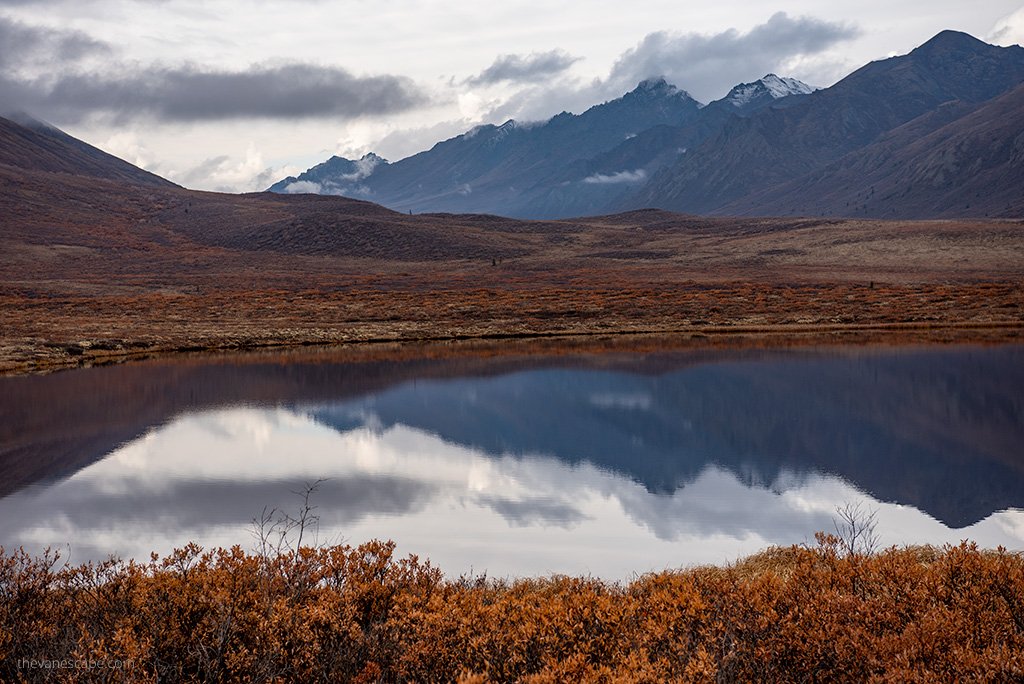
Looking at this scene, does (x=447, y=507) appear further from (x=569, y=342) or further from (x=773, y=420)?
(x=569, y=342)

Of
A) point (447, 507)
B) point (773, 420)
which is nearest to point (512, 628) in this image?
point (447, 507)

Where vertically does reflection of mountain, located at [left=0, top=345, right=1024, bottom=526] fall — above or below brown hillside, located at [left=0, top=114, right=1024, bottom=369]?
below

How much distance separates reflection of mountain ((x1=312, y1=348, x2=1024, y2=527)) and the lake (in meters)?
0.11

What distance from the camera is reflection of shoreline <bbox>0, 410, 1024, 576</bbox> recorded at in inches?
542

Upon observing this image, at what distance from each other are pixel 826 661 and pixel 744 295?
64433 mm

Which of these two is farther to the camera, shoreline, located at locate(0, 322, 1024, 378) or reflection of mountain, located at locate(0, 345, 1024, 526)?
shoreline, located at locate(0, 322, 1024, 378)

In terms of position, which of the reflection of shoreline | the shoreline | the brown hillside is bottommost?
the reflection of shoreline

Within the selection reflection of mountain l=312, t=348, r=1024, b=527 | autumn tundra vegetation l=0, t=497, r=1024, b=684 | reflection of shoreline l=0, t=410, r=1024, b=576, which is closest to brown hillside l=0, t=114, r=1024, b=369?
reflection of mountain l=312, t=348, r=1024, b=527

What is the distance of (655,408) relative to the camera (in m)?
27.2

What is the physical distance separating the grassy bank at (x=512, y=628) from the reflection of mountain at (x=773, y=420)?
7.85 meters

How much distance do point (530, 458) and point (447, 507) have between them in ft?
15.7

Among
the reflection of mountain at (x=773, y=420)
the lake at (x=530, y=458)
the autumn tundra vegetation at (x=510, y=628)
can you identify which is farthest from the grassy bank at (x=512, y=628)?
the reflection of mountain at (x=773, y=420)

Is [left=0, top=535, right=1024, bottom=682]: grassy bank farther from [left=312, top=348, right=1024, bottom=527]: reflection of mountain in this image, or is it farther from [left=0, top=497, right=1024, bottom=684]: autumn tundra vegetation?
[left=312, top=348, right=1024, bottom=527]: reflection of mountain

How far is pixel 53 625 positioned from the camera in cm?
806
